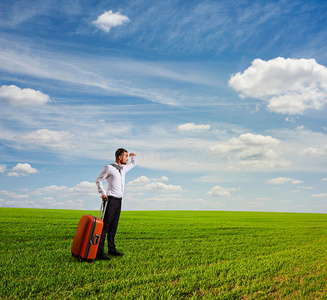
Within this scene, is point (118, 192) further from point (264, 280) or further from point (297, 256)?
point (297, 256)

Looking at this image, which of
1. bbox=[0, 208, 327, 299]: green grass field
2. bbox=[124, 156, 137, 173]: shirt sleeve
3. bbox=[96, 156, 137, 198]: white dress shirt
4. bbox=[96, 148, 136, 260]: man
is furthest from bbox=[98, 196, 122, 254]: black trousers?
bbox=[124, 156, 137, 173]: shirt sleeve

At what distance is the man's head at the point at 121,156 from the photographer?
8320 mm

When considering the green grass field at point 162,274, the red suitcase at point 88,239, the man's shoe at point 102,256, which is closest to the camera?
the green grass field at point 162,274

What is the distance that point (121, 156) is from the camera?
8.31m

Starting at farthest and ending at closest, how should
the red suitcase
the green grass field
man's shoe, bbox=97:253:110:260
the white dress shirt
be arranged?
the white dress shirt
man's shoe, bbox=97:253:110:260
the red suitcase
the green grass field

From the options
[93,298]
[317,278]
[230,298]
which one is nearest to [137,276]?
[93,298]

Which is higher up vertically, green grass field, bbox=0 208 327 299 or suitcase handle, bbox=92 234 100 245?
suitcase handle, bbox=92 234 100 245

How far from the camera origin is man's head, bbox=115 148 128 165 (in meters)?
8.32

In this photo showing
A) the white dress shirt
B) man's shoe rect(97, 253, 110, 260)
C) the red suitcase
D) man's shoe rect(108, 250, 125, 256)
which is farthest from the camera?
man's shoe rect(108, 250, 125, 256)

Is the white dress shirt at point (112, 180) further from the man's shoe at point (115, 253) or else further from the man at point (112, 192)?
the man's shoe at point (115, 253)

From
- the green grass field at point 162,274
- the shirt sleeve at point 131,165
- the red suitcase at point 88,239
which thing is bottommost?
the green grass field at point 162,274

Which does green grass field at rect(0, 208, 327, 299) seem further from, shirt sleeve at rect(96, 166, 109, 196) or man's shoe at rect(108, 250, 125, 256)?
shirt sleeve at rect(96, 166, 109, 196)

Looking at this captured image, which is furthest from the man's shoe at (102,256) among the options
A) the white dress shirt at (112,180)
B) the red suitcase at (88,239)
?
the white dress shirt at (112,180)

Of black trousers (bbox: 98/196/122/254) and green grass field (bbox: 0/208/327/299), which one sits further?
black trousers (bbox: 98/196/122/254)
